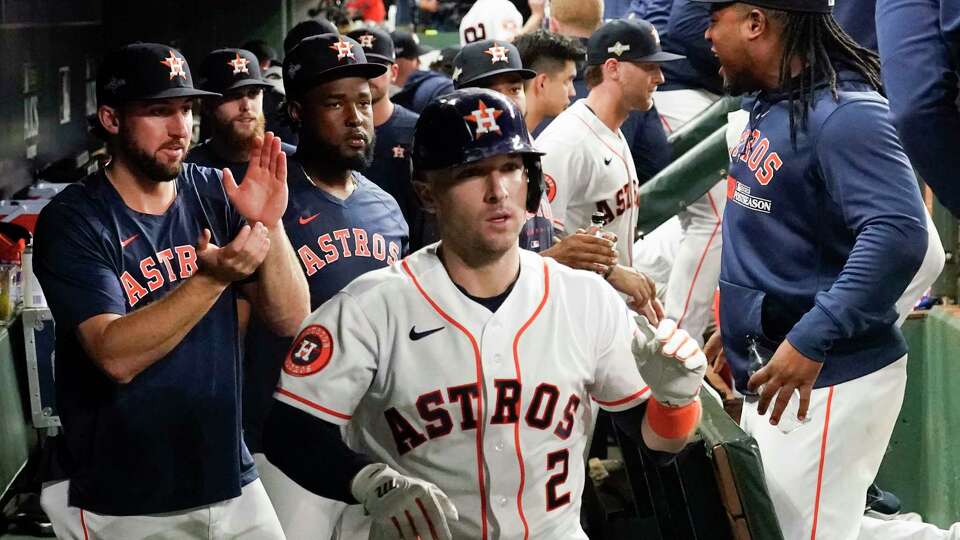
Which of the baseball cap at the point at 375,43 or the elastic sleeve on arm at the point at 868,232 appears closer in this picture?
the elastic sleeve on arm at the point at 868,232

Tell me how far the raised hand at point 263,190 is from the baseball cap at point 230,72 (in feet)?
5.13

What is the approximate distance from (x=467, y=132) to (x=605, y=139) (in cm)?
245

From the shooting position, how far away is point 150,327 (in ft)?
10.0

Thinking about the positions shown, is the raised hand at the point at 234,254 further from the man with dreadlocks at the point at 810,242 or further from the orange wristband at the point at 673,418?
the man with dreadlocks at the point at 810,242

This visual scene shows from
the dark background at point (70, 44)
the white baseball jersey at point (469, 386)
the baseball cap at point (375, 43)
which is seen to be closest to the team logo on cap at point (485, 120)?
the white baseball jersey at point (469, 386)

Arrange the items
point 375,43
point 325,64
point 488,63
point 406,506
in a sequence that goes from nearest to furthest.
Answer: point 406,506, point 325,64, point 488,63, point 375,43

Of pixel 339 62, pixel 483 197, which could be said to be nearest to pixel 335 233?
pixel 339 62

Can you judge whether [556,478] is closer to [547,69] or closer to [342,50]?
[342,50]

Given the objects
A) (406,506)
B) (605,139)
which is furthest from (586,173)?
(406,506)

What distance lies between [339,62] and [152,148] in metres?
0.70

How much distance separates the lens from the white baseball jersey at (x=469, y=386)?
2654mm

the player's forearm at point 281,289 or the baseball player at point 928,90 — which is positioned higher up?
the baseball player at point 928,90

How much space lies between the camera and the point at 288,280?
11.1 feet

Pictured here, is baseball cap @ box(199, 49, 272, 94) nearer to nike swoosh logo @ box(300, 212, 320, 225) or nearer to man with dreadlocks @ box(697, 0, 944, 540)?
nike swoosh logo @ box(300, 212, 320, 225)
